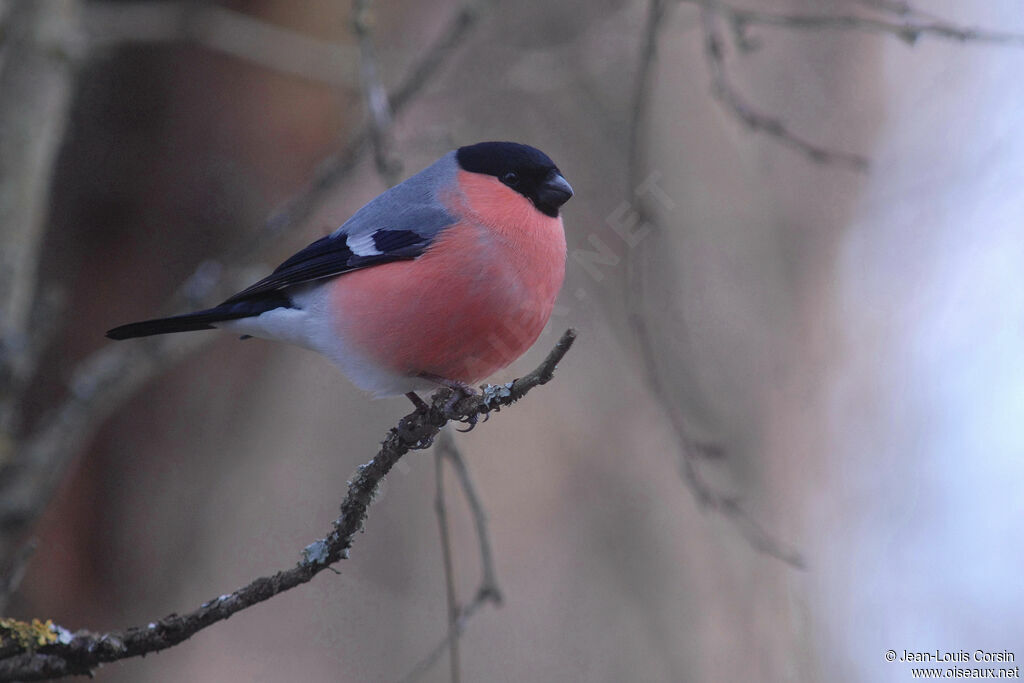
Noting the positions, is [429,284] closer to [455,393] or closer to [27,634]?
[455,393]

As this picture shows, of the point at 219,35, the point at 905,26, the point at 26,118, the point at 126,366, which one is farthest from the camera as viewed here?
the point at 219,35

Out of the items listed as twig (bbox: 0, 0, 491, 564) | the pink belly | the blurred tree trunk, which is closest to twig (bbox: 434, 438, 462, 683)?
the pink belly

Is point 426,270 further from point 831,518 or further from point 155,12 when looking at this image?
point 831,518

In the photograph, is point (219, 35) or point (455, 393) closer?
point (455, 393)

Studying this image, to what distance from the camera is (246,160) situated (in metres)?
4.74

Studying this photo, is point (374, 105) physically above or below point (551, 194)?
above

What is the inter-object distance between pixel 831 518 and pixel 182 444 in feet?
Result: 12.4

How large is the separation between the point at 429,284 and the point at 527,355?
234 centimetres

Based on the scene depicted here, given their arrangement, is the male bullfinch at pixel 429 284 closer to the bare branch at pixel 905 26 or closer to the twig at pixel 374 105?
the twig at pixel 374 105

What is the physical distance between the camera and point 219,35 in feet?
13.9

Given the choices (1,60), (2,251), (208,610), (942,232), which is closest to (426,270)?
(208,610)

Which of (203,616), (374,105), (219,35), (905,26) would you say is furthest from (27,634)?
(219,35)

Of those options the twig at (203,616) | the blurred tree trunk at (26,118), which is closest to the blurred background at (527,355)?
the blurred tree trunk at (26,118)

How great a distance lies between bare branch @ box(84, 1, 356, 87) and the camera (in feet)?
13.4
